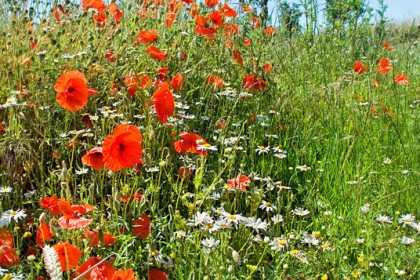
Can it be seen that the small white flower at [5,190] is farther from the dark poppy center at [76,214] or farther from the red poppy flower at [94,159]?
the dark poppy center at [76,214]

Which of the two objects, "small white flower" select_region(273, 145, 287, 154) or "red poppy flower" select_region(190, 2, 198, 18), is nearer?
"small white flower" select_region(273, 145, 287, 154)

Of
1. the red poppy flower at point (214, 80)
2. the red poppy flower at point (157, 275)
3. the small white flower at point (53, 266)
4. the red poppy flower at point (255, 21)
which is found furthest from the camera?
the red poppy flower at point (255, 21)

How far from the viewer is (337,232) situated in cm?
212

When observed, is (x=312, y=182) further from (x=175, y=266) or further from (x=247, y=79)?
(x=175, y=266)

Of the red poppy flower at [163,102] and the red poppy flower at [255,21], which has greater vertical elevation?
the red poppy flower at [255,21]

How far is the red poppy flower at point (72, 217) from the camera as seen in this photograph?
1575 mm

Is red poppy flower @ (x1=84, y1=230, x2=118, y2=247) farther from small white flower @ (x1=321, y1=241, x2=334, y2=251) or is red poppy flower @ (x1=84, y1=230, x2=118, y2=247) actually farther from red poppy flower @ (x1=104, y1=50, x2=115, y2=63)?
red poppy flower @ (x1=104, y1=50, x2=115, y2=63)

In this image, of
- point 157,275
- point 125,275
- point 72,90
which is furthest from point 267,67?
point 125,275

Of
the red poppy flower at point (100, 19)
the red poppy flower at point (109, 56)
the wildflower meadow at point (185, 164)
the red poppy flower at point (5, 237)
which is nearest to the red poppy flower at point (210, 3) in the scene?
the wildflower meadow at point (185, 164)

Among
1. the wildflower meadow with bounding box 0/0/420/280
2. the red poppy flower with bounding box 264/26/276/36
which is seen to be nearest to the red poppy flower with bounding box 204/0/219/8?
A: the wildflower meadow with bounding box 0/0/420/280

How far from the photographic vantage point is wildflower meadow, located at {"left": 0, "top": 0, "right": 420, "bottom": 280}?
1.76m

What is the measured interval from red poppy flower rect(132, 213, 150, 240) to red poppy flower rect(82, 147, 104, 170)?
24 centimetres

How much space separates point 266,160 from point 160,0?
1393mm

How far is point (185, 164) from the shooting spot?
2.31 meters
